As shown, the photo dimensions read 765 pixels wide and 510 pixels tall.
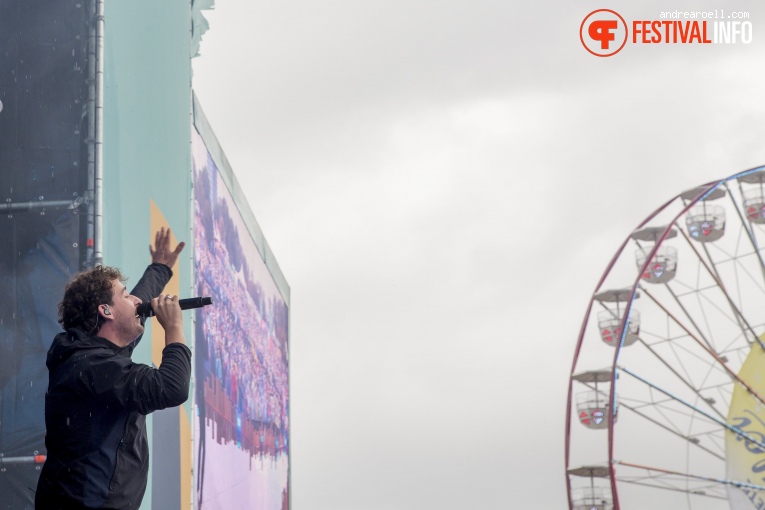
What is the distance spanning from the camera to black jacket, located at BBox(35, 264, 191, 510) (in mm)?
2805

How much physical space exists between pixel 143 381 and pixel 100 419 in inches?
7.6

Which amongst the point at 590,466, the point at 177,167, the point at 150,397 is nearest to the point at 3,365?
the point at 150,397

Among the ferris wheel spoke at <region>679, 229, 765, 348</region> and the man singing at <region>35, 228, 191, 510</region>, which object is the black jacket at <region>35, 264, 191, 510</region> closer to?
the man singing at <region>35, 228, 191, 510</region>

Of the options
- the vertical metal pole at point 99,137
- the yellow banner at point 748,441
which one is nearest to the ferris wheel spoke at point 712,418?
the yellow banner at point 748,441

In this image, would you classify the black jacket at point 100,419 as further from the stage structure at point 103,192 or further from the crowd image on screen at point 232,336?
the crowd image on screen at point 232,336

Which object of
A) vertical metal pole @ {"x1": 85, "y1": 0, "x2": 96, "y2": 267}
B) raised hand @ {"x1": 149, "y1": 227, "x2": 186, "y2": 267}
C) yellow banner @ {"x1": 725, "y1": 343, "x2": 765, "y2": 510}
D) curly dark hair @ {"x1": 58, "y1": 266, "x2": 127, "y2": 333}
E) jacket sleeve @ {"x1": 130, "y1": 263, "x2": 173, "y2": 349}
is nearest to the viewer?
curly dark hair @ {"x1": 58, "y1": 266, "x2": 127, "y2": 333}

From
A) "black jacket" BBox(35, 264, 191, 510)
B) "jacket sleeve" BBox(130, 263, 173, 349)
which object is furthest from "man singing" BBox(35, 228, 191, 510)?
"jacket sleeve" BBox(130, 263, 173, 349)

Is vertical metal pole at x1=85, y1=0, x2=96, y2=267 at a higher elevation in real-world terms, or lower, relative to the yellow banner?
higher

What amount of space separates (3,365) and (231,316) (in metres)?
4.89

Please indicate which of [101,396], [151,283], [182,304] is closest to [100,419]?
[101,396]

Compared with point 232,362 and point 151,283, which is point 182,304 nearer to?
point 151,283

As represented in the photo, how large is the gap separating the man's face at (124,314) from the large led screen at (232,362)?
183 inches

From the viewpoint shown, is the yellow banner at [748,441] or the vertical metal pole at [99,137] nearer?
the vertical metal pole at [99,137]

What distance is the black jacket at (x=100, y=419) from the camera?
9.20 ft
